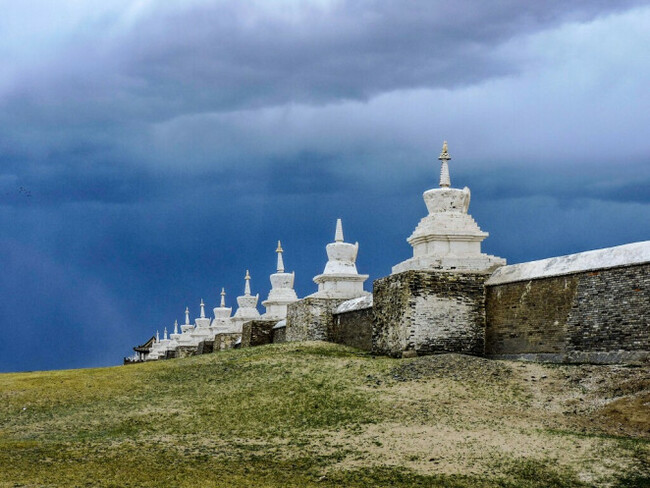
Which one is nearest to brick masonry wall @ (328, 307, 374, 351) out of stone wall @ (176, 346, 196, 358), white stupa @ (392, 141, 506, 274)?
white stupa @ (392, 141, 506, 274)

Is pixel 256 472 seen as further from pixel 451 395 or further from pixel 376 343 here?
pixel 376 343

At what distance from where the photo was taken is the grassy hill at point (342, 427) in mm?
13117

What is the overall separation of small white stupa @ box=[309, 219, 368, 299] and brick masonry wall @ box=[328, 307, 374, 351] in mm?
1632

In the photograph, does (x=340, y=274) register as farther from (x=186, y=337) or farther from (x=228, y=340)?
(x=186, y=337)

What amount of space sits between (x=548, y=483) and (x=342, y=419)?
528cm

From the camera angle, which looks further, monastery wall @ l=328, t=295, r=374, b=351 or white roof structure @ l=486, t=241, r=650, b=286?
monastery wall @ l=328, t=295, r=374, b=351

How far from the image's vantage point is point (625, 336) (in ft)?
58.0

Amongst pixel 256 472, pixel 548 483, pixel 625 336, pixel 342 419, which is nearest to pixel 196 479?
pixel 256 472

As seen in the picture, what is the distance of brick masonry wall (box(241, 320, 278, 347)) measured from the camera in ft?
130

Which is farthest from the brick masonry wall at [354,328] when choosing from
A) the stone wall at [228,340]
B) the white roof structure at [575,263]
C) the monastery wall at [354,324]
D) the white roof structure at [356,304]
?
the stone wall at [228,340]


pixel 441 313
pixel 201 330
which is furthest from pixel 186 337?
pixel 441 313

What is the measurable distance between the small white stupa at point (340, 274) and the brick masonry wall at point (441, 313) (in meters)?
10.1

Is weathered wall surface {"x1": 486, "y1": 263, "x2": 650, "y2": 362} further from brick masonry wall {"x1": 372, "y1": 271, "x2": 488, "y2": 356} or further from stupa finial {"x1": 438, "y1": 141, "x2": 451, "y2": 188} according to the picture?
stupa finial {"x1": 438, "y1": 141, "x2": 451, "y2": 188}

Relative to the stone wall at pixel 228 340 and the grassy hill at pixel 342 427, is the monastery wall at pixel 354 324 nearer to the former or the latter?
the grassy hill at pixel 342 427
